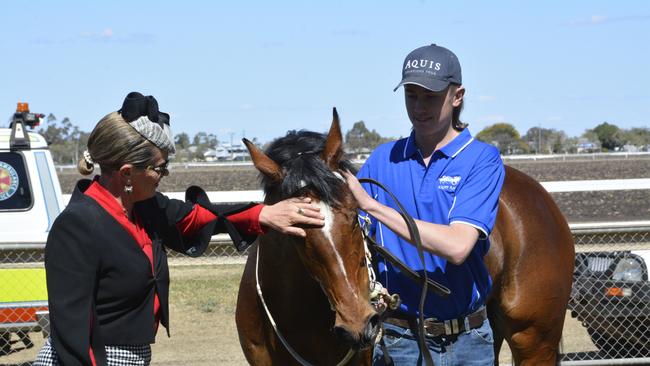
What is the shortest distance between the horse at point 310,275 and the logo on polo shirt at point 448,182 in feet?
1.20

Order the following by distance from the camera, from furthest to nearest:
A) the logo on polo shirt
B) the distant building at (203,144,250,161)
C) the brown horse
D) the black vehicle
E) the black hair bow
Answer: the distant building at (203,144,250,161) → the black vehicle → the brown horse → the logo on polo shirt → the black hair bow

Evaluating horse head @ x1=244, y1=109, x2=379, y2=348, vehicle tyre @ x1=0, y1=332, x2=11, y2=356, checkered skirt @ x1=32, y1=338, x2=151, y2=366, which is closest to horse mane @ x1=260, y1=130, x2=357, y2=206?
horse head @ x1=244, y1=109, x2=379, y2=348

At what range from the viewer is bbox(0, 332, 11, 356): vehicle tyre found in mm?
6941

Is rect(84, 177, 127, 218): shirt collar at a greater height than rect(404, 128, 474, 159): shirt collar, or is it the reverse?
rect(404, 128, 474, 159): shirt collar

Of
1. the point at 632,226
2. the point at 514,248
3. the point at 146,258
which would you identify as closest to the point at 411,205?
the point at 146,258

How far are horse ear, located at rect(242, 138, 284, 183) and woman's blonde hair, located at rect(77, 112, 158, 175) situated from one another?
0.60m

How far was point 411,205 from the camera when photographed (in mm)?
3424

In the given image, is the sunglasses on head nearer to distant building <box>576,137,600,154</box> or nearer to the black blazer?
the black blazer

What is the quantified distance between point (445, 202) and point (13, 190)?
5238mm

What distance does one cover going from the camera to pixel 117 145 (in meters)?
2.59

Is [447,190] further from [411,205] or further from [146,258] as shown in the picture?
[146,258]

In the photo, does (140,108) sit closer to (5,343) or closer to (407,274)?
(407,274)

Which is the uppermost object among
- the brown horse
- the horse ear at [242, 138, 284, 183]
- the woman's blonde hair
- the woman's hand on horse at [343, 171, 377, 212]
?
the woman's blonde hair

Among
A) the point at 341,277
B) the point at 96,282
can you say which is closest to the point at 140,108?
the point at 96,282
